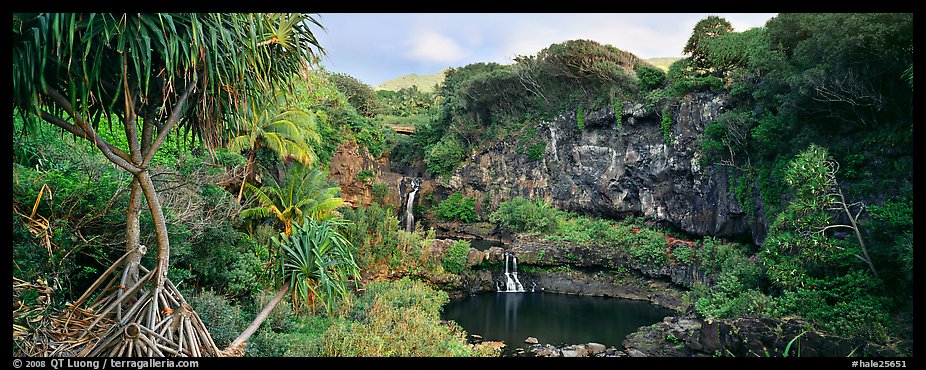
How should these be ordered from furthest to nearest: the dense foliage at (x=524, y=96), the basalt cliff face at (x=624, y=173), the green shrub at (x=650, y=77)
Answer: the dense foliage at (x=524, y=96), the green shrub at (x=650, y=77), the basalt cliff face at (x=624, y=173)

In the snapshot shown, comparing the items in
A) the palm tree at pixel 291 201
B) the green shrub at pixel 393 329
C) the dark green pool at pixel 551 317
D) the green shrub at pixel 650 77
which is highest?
the green shrub at pixel 650 77

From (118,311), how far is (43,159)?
9.92 feet

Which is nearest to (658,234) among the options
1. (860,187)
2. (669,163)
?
(669,163)

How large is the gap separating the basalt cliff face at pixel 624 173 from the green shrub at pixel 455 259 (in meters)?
7.41

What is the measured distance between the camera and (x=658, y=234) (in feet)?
51.2

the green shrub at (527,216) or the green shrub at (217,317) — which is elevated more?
the green shrub at (527,216)

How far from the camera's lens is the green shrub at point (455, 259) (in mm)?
14461

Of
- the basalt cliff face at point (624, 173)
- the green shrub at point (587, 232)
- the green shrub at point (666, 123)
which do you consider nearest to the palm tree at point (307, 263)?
the basalt cliff face at point (624, 173)

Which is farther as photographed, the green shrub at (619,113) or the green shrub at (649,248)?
the green shrub at (619,113)

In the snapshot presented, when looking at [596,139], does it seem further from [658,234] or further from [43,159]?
[43,159]

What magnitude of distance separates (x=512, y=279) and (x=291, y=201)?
751cm

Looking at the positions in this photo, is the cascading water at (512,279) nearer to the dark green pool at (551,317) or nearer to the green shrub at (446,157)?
the dark green pool at (551,317)

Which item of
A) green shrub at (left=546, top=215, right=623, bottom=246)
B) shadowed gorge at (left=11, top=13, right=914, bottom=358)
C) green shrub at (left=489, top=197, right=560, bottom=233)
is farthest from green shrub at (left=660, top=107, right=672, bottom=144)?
green shrub at (left=489, top=197, right=560, bottom=233)

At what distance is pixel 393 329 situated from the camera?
328 inches
